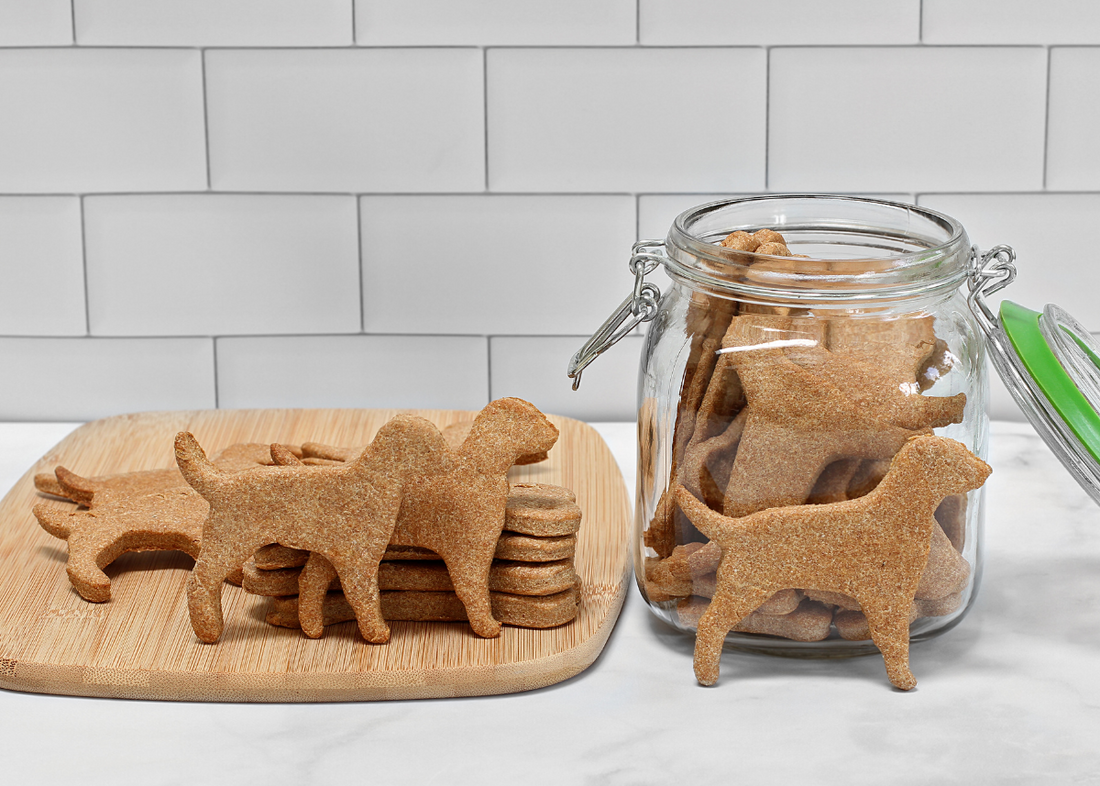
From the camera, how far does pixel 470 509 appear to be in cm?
63

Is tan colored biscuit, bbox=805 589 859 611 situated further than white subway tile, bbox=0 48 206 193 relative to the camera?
No

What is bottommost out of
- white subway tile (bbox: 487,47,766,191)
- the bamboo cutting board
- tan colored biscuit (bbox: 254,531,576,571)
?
the bamboo cutting board

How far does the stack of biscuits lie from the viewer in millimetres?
648

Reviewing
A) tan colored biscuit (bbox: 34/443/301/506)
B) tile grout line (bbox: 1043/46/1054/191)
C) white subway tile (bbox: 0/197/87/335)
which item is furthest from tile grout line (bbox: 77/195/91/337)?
tile grout line (bbox: 1043/46/1054/191)

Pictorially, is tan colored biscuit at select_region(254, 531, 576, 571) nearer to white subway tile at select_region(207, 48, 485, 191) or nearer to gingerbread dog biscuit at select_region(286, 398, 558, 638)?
gingerbread dog biscuit at select_region(286, 398, 558, 638)

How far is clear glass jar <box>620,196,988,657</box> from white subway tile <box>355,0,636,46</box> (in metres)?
0.34

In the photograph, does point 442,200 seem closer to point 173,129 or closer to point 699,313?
point 173,129

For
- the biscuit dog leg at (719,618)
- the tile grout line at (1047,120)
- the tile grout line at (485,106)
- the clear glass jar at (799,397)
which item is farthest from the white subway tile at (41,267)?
the tile grout line at (1047,120)

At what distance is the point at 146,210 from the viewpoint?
102 cm

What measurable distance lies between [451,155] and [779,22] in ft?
0.97

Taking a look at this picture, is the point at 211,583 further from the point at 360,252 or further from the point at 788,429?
the point at 360,252

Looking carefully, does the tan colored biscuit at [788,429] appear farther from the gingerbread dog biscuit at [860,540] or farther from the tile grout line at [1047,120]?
the tile grout line at [1047,120]

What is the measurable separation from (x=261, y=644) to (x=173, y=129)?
0.53m

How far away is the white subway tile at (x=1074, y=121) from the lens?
967mm
